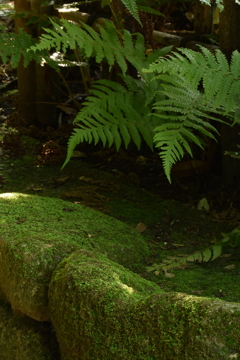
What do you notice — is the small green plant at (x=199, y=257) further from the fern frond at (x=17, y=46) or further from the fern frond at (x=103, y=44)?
the fern frond at (x=17, y=46)

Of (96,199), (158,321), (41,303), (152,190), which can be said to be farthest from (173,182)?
(158,321)

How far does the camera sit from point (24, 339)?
196 cm

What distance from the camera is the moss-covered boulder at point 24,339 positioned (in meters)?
1.88

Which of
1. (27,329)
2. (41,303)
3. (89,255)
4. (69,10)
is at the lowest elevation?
(27,329)

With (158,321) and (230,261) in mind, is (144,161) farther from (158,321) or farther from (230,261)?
(158,321)

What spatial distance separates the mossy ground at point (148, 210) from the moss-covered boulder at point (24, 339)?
1.98 feet

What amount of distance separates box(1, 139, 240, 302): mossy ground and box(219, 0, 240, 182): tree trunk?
0.30 metres

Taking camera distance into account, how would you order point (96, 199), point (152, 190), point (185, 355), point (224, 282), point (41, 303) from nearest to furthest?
1. point (185, 355)
2. point (41, 303)
3. point (224, 282)
4. point (96, 199)
5. point (152, 190)

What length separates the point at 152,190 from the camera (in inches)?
135

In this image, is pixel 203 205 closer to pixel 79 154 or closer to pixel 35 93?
pixel 79 154

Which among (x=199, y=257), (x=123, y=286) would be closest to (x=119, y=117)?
(x=199, y=257)

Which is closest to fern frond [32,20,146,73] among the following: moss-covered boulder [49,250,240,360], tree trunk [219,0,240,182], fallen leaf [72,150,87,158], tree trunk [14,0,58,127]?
tree trunk [219,0,240,182]

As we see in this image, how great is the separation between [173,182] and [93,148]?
98cm

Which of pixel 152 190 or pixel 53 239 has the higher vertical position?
pixel 53 239
